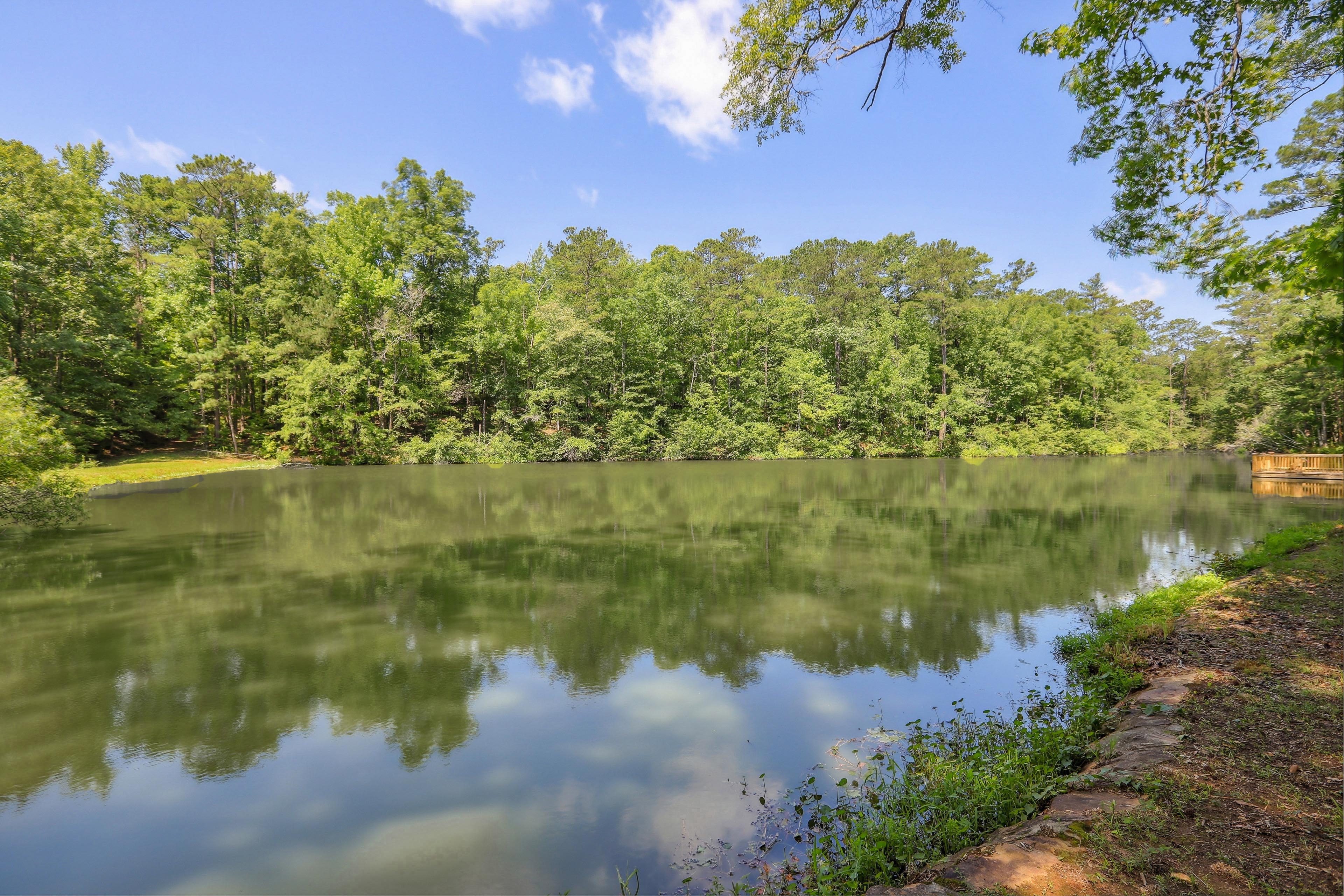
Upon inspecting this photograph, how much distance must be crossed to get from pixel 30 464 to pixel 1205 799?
1904 centimetres

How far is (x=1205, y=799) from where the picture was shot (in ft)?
9.43

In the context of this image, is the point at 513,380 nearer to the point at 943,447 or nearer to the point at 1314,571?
the point at 943,447

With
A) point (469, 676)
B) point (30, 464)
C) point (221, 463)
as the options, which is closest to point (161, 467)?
point (221, 463)

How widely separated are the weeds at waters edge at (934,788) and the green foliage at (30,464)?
1633 centimetres

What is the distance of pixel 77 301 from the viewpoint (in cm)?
2431

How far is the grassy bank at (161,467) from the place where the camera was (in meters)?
22.4

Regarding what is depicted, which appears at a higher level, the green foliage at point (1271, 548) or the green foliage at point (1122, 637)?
the green foliage at point (1271, 548)

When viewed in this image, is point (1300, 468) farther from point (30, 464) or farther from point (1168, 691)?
point (30, 464)

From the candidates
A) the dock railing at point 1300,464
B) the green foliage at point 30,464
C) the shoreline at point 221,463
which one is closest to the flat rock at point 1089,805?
the green foliage at point 30,464

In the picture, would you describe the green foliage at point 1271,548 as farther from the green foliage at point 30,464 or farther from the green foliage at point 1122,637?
the green foliage at point 30,464

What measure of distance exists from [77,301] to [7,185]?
587 cm

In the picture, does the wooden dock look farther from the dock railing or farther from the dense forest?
the dense forest

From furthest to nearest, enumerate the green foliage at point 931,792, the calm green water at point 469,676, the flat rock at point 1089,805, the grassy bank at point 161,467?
the grassy bank at point 161,467, the calm green water at point 469,676, the green foliage at point 931,792, the flat rock at point 1089,805

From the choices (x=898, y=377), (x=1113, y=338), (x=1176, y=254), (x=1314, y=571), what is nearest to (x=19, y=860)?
(x=1176, y=254)
